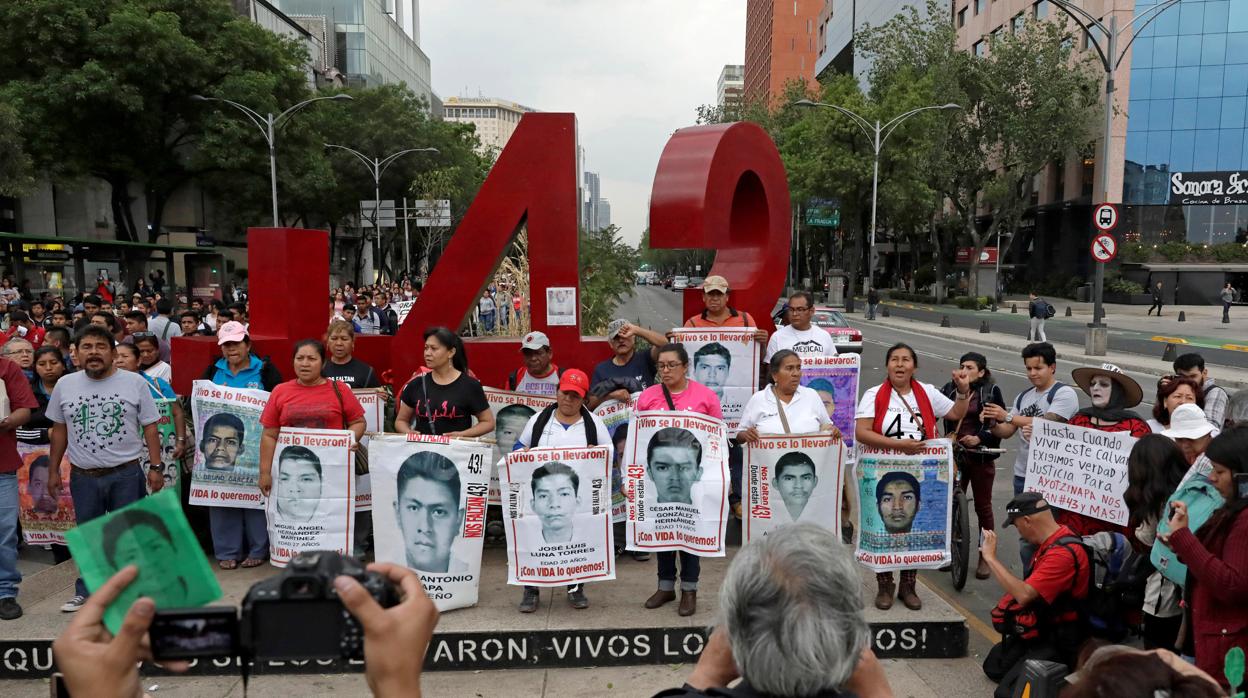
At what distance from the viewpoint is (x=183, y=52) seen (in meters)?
30.1

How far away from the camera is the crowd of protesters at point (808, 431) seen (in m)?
1.89

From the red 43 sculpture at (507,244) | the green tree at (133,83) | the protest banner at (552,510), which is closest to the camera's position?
the protest banner at (552,510)

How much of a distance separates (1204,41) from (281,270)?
50.1m

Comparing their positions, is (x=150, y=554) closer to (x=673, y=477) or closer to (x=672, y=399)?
(x=673, y=477)

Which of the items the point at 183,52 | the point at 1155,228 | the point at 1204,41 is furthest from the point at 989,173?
the point at 183,52

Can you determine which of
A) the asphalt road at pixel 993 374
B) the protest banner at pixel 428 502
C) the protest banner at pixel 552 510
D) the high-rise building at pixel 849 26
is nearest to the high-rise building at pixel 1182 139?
the asphalt road at pixel 993 374

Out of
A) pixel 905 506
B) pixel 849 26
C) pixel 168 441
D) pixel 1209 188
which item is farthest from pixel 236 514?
pixel 849 26

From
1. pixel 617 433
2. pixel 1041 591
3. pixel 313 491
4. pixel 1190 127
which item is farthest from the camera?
pixel 1190 127

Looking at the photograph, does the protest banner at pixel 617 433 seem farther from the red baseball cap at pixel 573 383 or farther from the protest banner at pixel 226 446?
the protest banner at pixel 226 446

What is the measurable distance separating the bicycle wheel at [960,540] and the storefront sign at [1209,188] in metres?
46.6

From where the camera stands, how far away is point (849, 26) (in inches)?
3027

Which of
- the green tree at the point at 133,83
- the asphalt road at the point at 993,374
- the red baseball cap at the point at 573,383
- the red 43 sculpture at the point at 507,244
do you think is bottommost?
the asphalt road at the point at 993,374

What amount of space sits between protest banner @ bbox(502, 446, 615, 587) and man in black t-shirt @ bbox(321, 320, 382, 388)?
2.07 meters

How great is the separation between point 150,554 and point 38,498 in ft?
20.0
